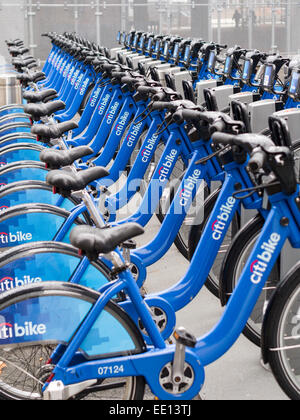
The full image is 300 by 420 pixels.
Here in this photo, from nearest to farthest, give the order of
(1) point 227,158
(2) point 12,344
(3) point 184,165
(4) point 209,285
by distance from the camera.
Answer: (2) point 12,344 < (1) point 227,158 < (4) point 209,285 < (3) point 184,165

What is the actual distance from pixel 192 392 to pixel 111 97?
3.76 m

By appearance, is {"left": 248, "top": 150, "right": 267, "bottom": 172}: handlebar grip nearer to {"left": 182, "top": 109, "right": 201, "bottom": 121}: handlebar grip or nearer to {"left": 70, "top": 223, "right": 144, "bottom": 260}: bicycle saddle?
{"left": 70, "top": 223, "right": 144, "bottom": 260}: bicycle saddle

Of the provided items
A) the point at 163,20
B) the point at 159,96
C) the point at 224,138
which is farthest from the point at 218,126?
the point at 163,20

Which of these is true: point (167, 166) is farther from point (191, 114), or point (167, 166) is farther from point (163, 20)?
point (163, 20)

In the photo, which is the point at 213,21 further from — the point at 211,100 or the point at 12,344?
the point at 12,344

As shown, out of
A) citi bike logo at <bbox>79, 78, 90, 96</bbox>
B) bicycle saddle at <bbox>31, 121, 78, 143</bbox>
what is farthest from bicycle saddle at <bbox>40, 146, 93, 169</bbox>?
citi bike logo at <bbox>79, 78, 90, 96</bbox>

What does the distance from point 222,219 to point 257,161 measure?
67 cm

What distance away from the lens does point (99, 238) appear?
2.51 meters

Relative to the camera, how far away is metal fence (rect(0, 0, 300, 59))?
46.7 ft

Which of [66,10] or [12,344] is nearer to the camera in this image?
[12,344]

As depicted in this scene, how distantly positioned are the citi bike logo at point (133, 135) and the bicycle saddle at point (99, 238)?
2.54 meters

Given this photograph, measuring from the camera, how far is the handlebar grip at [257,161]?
2504mm

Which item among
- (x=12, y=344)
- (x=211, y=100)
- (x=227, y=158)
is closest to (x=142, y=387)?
(x=12, y=344)

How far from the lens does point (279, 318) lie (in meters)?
2.78
